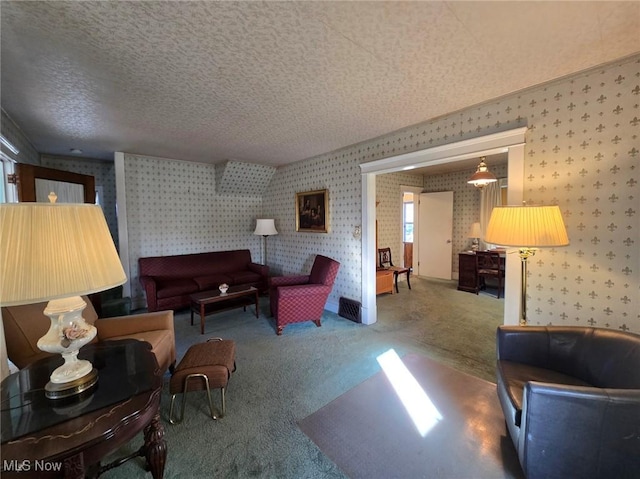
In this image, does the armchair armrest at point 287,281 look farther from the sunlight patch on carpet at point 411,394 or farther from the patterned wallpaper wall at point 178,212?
the patterned wallpaper wall at point 178,212

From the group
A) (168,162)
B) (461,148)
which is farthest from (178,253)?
(461,148)

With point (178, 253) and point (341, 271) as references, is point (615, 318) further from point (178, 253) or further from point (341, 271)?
point (178, 253)

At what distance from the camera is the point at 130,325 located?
2.29 meters

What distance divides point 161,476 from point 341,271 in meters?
3.03

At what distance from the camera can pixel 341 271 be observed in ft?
13.5

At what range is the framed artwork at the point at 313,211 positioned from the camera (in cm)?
425

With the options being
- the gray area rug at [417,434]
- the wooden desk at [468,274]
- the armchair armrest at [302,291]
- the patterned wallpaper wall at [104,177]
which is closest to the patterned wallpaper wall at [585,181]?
the gray area rug at [417,434]

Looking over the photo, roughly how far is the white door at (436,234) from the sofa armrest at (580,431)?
16.9ft

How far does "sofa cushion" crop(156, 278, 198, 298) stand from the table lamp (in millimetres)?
2936

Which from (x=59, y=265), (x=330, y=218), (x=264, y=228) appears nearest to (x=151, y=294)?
(x=264, y=228)

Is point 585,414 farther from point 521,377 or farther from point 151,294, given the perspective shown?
point 151,294

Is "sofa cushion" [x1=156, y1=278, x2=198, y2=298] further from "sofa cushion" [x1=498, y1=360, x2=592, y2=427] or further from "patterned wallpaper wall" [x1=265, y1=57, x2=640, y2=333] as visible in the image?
"patterned wallpaper wall" [x1=265, y1=57, x2=640, y2=333]

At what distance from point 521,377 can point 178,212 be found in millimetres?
5106

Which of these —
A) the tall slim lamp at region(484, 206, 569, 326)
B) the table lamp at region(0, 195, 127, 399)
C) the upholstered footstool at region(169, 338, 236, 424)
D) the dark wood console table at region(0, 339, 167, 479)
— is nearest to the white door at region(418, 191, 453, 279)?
the tall slim lamp at region(484, 206, 569, 326)
